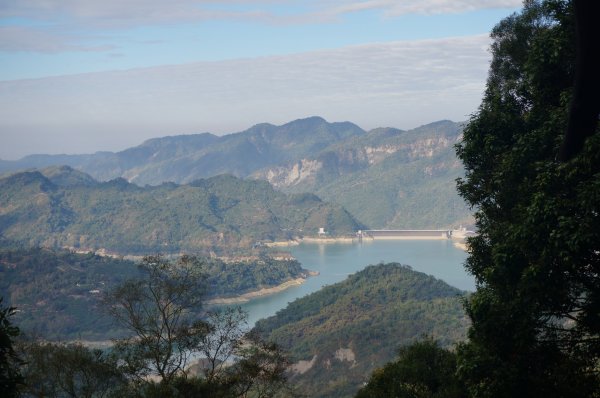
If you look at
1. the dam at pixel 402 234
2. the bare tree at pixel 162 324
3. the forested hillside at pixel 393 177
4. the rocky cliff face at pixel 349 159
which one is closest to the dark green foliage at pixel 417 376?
the bare tree at pixel 162 324

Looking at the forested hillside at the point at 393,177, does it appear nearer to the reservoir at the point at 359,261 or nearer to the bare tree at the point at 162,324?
the reservoir at the point at 359,261

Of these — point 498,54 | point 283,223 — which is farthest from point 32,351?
point 283,223

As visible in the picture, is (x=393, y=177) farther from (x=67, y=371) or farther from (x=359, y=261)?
(x=67, y=371)

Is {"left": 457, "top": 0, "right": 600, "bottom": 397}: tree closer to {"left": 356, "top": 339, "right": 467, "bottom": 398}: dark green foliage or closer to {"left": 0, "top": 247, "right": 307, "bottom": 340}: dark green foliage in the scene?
{"left": 356, "top": 339, "right": 467, "bottom": 398}: dark green foliage

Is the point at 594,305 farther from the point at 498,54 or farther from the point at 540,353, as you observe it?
the point at 498,54

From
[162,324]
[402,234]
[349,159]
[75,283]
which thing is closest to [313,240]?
[402,234]
